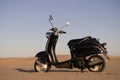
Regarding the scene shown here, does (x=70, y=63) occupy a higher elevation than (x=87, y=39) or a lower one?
lower

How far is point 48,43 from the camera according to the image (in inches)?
488

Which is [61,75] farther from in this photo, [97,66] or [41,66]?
[41,66]

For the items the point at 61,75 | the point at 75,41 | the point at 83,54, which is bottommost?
the point at 61,75

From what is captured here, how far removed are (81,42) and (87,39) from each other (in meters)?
0.24

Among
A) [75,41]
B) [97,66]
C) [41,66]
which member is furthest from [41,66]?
[97,66]

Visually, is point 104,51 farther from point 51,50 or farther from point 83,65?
point 51,50

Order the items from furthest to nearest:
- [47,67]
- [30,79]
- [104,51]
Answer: [47,67], [104,51], [30,79]

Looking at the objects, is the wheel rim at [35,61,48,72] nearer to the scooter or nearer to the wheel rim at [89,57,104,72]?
the scooter

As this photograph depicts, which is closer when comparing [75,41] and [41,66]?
[75,41]

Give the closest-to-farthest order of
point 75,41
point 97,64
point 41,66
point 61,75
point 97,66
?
1. point 61,75
2. point 97,64
3. point 97,66
4. point 75,41
5. point 41,66

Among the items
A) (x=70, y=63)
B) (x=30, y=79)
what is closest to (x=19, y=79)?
(x=30, y=79)

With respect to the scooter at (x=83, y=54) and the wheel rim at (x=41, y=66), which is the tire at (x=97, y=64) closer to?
the scooter at (x=83, y=54)

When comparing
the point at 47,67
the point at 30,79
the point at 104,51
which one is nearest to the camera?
the point at 30,79

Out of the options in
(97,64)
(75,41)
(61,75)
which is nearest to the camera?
(61,75)
